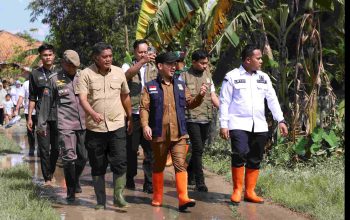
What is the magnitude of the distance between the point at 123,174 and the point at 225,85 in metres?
1.65

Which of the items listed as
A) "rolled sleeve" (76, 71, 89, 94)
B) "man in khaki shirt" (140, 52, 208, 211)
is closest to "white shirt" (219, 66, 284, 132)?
"man in khaki shirt" (140, 52, 208, 211)

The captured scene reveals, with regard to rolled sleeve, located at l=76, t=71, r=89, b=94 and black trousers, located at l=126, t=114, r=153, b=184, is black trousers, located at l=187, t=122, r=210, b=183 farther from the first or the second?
rolled sleeve, located at l=76, t=71, r=89, b=94

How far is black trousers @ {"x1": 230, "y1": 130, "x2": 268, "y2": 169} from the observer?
711cm

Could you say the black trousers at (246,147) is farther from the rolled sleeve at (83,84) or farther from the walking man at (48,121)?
the walking man at (48,121)

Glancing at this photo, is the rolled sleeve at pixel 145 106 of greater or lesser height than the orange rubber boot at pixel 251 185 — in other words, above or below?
above

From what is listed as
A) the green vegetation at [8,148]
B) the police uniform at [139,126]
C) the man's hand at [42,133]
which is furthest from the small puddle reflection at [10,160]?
the police uniform at [139,126]

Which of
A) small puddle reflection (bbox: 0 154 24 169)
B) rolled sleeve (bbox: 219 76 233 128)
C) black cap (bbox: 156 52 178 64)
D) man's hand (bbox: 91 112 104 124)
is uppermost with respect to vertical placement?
black cap (bbox: 156 52 178 64)

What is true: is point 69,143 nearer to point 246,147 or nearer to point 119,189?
point 119,189

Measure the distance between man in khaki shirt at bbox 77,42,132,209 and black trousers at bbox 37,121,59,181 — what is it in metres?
1.72

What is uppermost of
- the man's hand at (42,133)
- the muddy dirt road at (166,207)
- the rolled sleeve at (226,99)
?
the rolled sleeve at (226,99)

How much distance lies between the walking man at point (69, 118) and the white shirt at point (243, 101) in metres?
1.79

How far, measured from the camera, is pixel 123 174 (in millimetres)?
6746

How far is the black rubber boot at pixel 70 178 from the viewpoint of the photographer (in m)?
7.20

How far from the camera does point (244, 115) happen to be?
7.14 meters
